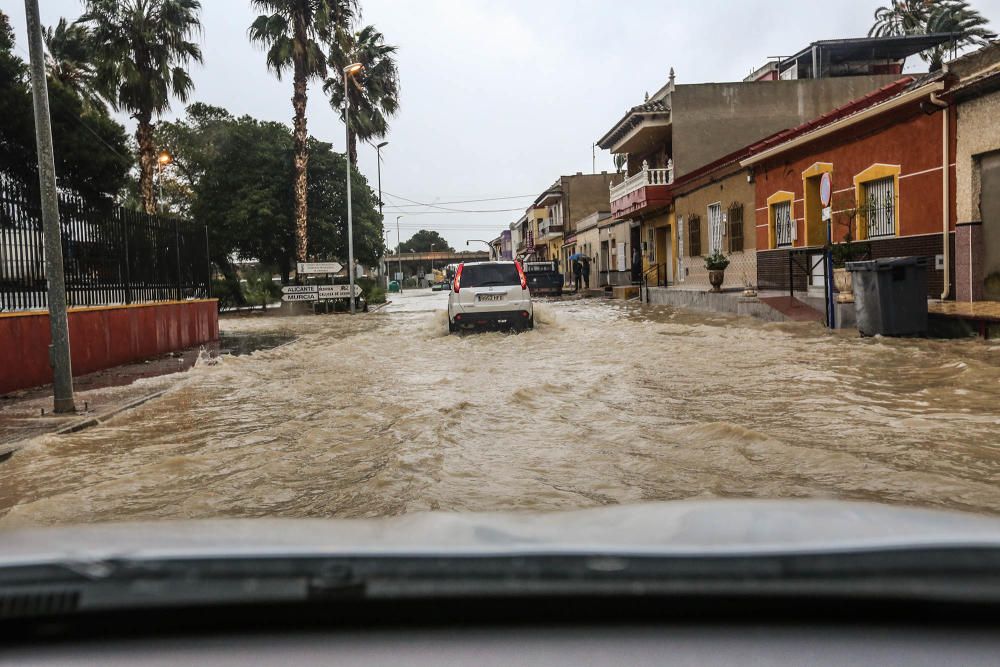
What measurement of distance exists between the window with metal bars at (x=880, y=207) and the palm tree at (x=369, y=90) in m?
26.8

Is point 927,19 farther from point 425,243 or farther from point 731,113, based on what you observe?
point 425,243

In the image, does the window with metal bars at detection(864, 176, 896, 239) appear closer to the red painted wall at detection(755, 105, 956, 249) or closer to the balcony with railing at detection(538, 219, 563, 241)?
the red painted wall at detection(755, 105, 956, 249)

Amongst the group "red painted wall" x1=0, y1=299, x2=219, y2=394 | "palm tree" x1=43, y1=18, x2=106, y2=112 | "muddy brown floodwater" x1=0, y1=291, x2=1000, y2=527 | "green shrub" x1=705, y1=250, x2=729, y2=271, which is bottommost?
"muddy brown floodwater" x1=0, y1=291, x2=1000, y2=527

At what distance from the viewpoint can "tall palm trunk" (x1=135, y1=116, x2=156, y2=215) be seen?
88.4ft

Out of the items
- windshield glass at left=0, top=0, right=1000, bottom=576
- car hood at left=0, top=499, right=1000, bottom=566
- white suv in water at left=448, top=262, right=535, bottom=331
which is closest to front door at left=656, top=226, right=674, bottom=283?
windshield glass at left=0, top=0, right=1000, bottom=576

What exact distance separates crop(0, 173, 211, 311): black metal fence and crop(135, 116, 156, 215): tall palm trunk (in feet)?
36.0

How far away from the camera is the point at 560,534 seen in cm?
161

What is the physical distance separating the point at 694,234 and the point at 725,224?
10.4ft

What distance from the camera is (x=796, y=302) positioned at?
1802 cm

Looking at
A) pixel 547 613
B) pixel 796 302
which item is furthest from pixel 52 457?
pixel 796 302

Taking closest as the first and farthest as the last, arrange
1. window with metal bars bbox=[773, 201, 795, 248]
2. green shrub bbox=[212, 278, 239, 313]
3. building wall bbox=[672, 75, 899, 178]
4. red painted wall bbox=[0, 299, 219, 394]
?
red painted wall bbox=[0, 299, 219, 394], window with metal bars bbox=[773, 201, 795, 248], building wall bbox=[672, 75, 899, 178], green shrub bbox=[212, 278, 239, 313]

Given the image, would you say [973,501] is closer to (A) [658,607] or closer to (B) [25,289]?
(A) [658,607]

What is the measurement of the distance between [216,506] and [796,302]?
15.5 meters

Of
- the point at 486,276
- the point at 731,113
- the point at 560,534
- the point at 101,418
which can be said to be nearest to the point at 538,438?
the point at 101,418
